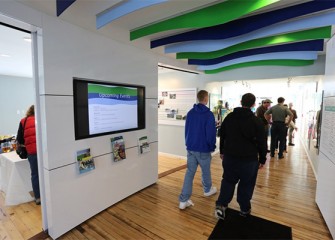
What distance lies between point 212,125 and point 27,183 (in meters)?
2.87

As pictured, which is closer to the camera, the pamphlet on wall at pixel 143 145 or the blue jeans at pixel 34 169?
the blue jeans at pixel 34 169

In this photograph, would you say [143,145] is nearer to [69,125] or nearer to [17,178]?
[69,125]

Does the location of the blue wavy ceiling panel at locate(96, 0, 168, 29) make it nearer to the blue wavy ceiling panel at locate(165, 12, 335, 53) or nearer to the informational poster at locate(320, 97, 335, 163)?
the blue wavy ceiling panel at locate(165, 12, 335, 53)

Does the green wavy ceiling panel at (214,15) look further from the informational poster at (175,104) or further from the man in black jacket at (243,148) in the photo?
the informational poster at (175,104)

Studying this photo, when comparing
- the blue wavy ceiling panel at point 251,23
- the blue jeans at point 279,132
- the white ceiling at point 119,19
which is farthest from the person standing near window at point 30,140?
the blue jeans at point 279,132

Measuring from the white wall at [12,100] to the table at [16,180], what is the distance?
4.17 meters

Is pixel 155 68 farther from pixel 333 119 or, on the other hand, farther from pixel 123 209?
pixel 333 119

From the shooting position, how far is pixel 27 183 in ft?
9.33

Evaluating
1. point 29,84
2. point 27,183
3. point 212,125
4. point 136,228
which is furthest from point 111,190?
point 29,84

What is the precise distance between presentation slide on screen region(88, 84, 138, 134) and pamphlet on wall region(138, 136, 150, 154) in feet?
0.92

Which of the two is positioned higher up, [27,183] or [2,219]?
[27,183]

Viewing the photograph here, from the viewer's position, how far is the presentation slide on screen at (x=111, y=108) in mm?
2332

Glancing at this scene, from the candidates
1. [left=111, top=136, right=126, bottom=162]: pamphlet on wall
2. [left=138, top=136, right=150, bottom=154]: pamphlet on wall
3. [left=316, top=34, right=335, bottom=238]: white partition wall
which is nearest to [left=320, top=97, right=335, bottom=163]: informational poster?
[left=316, top=34, right=335, bottom=238]: white partition wall

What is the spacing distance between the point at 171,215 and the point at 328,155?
203cm
